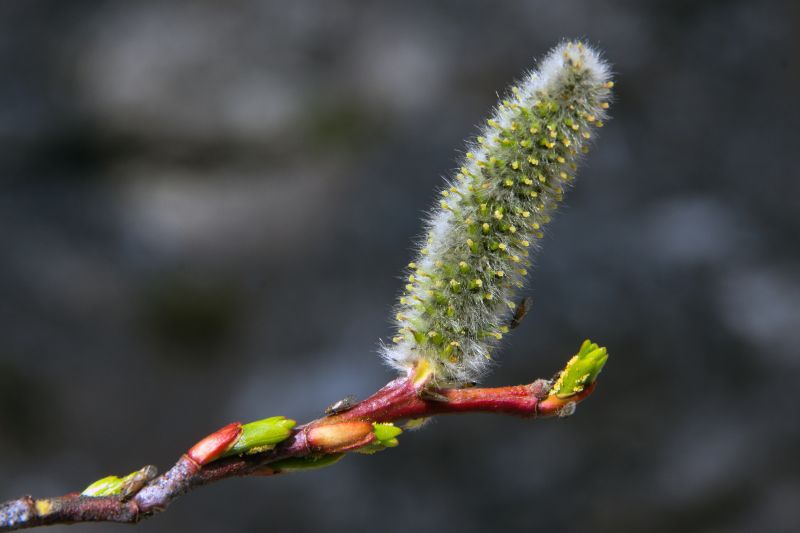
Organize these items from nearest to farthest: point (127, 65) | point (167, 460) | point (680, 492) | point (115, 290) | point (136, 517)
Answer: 1. point (136, 517)
2. point (680, 492)
3. point (167, 460)
4. point (115, 290)
5. point (127, 65)

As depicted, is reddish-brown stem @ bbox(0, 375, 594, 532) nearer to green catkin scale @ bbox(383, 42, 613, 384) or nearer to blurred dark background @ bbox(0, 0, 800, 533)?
green catkin scale @ bbox(383, 42, 613, 384)

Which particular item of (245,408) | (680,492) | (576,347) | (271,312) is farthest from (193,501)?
(680,492)

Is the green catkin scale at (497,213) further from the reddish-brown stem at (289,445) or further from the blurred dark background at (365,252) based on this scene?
the blurred dark background at (365,252)

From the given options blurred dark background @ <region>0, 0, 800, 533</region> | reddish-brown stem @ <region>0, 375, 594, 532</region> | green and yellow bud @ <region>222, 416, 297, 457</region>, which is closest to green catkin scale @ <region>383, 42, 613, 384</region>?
reddish-brown stem @ <region>0, 375, 594, 532</region>

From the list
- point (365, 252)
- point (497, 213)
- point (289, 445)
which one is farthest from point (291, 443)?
point (365, 252)

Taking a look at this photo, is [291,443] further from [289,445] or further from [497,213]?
[497,213]

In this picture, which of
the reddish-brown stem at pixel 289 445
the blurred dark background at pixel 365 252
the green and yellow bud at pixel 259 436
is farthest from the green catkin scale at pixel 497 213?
the blurred dark background at pixel 365 252

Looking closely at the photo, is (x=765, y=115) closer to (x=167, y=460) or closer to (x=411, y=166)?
(x=411, y=166)
